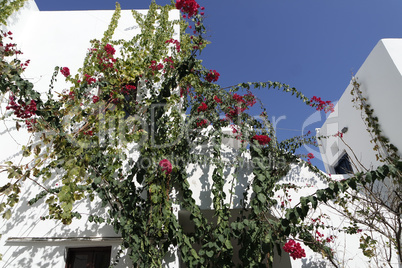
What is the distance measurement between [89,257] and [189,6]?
2964 millimetres

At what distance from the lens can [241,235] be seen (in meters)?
2.63

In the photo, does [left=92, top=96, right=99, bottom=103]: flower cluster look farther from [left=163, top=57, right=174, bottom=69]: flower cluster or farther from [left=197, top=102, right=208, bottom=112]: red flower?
[left=197, top=102, right=208, bottom=112]: red flower

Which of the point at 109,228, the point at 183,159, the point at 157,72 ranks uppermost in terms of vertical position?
the point at 157,72

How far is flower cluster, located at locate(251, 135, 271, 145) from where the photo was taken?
317cm

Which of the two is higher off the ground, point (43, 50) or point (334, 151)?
point (43, 50)

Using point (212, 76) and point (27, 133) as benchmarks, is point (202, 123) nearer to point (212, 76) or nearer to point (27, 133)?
point (212, 76)

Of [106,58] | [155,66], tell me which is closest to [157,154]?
[155,66]

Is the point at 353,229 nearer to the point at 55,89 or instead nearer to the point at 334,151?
the point at 334,151

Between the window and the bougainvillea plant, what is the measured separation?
14.8 inches

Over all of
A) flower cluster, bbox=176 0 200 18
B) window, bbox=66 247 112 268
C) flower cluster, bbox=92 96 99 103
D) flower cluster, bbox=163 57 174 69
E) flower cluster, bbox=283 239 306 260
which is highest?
flower cluster, bbox=163 57 174 69

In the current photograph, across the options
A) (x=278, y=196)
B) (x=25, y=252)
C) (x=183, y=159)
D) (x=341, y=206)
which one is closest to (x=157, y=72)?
(x=183, y=159)

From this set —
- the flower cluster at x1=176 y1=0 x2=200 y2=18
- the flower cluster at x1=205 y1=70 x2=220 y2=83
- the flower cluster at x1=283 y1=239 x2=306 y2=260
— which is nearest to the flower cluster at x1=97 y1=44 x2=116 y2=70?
the flower cluster at x1=205 y1=70 x2=220 y2=83

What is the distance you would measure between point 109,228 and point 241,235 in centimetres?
150

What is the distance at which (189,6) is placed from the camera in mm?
2492
